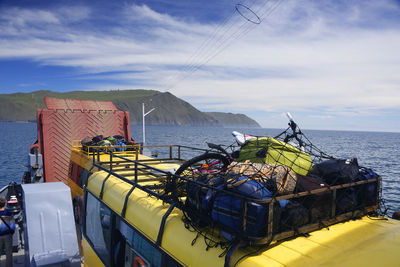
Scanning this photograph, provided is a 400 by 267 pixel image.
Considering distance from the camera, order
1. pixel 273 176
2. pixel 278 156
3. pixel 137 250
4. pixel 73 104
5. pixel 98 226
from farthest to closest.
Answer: pixel 73 104, pixel 98 226, pixel 278 156, pixel 137 250, pixel 273 176

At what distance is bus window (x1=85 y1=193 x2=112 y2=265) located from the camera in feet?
17.1

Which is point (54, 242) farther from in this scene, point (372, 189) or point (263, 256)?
point (372, 189)

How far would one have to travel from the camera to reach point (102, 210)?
218 inches

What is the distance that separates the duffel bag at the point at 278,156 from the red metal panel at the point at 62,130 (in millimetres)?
14171

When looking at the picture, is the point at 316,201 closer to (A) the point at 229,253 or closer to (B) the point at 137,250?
(A) the point at 229,253

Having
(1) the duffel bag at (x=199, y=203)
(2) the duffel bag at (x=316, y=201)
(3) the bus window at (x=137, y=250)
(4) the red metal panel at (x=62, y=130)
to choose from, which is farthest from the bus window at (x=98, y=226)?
(4) the red metal panel at (x=62, y=130)

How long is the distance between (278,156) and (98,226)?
3.74m

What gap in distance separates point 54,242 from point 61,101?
13002 mm

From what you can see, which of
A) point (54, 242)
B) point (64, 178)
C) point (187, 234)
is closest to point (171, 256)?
point (187, 234)

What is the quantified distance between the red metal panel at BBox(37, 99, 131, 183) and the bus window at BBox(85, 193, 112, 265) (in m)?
10.8

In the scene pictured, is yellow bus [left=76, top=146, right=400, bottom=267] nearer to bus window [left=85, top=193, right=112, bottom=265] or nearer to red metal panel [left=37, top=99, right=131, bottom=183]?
bus window [left=85, top=193, right=112, bottom=265]

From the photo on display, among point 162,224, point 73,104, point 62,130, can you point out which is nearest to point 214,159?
point 162,224

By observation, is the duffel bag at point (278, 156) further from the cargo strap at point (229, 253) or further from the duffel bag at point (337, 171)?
the cargo strap at point (229, 253)

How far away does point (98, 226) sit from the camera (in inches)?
227
